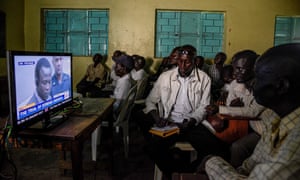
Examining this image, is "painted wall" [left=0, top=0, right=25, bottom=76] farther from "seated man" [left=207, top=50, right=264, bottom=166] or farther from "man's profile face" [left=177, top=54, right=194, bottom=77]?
"seated man" [left=207, top=50, right=264, bottom=166]

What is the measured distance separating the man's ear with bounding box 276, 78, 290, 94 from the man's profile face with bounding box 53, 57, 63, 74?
1.13 metres

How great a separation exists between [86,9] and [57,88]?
5132mm

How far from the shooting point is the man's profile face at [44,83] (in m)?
1.29

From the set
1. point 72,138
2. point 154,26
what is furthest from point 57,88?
point 154,26

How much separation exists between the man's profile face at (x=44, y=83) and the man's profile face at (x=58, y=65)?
92mm

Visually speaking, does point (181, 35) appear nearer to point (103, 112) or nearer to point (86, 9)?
point (86, 9)

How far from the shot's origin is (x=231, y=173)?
894 millimetres

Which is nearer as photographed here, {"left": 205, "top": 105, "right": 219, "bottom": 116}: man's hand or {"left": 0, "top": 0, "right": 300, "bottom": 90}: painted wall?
{"left": 205, "top": 105, "right": 219, "bottom": 116}: man's hand

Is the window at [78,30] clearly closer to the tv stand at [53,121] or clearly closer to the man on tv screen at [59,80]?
the man on tv screen at [59,80]

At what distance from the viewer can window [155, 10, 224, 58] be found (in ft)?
20.0

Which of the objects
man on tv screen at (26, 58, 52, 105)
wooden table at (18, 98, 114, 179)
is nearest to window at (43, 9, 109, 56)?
wooden table at (18, 98, 114, 179)

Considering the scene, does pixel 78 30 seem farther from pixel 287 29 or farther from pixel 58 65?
pixel 58 65

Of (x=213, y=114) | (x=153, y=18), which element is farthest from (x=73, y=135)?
(x=153, y=18)

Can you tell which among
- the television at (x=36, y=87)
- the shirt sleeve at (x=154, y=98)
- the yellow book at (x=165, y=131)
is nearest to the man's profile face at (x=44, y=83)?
the television at (x=36, y=87)
